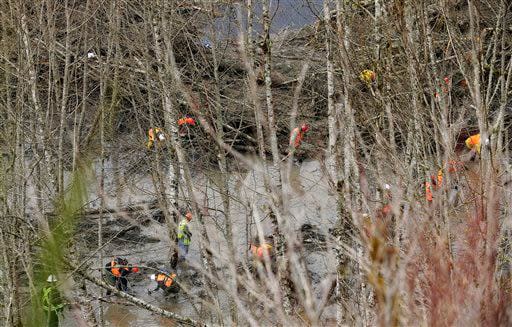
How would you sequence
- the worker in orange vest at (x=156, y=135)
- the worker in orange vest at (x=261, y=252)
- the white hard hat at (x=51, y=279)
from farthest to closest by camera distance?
1. the worker in orange vest at (x=156, y=135)
2. the worker in orange vest at (x=261, y=252)
3. the white hard hat at (x=51, y=279)

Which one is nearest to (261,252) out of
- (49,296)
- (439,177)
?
(49,296)

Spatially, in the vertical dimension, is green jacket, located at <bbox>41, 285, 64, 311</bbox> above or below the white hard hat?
below

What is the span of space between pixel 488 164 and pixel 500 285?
1.66 m

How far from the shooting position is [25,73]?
920 cm

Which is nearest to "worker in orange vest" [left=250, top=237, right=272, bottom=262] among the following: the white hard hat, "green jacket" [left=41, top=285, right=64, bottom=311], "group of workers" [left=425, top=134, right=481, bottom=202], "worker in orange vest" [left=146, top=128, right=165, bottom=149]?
"green jacket" [left=41, top=285, right=64, bottom=311]

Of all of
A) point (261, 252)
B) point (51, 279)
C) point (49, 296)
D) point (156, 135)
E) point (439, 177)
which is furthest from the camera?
point (156, 135)

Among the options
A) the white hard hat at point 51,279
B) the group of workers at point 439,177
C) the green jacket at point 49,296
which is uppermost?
the white hard hat at point 51,279

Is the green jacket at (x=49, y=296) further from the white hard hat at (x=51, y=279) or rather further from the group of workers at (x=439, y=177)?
the group of workers at (x=439, y=177)

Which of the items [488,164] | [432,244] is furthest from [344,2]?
[432,244]

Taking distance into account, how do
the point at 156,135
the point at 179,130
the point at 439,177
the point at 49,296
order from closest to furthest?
1. the point at 49,296
2. the point at 439,177
3. the point at 179,130
4. the point at 156,135

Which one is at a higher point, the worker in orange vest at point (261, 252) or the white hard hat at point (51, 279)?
the white hard hat at point (51, 279)

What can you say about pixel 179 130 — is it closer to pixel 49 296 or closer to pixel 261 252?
pixel 261 252

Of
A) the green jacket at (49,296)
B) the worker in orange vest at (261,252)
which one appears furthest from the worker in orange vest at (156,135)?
the green jacket at (49,296)

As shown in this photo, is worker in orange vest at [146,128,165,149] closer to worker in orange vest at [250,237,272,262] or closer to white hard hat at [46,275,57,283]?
worker in orange vest at [250,237,272,262]
